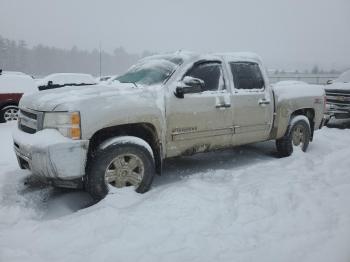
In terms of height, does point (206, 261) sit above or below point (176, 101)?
below

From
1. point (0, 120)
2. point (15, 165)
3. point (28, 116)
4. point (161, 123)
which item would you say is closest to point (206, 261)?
point (161, 123)

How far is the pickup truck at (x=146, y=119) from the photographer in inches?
150

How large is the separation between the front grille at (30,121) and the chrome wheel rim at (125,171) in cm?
97

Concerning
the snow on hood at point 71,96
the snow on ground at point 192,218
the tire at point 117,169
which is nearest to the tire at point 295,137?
the snow on ground at point 192,218

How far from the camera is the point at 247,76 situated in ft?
18.3

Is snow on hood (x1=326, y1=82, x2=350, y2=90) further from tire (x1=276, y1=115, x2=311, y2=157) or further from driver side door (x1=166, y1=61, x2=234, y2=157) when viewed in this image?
driver side door (x1=166, y1=61, x2=234, y2=157)

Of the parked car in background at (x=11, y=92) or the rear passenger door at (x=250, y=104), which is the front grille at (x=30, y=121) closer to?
the rear passenger door at (x=250, y=104)

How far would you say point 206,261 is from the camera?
2883 mm

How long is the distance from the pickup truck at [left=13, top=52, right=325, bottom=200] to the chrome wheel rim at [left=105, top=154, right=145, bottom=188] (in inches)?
0.5

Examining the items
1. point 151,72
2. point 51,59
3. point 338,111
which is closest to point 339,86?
point 338,111

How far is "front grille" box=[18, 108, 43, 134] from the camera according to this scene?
395cm

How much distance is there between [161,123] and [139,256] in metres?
1.89

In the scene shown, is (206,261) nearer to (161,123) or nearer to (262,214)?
(262,214)

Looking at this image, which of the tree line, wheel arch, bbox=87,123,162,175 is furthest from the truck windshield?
the tree line
